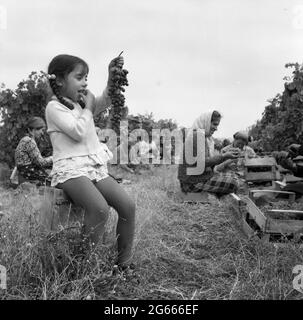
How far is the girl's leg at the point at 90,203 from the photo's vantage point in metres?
2.33

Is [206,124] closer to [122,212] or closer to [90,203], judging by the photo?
[122,212]

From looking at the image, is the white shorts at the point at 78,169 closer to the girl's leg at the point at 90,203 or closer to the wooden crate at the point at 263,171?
the girl's leg at the point at 90,203

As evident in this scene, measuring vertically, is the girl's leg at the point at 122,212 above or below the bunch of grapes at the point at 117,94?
below

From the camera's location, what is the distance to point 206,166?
17.7 ft

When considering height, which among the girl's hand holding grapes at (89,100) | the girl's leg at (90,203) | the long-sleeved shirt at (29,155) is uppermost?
the girl's hand holding grapes at (89,100)

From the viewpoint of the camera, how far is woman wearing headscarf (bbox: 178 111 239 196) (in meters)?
5.32

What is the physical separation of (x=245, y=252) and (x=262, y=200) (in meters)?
1.17

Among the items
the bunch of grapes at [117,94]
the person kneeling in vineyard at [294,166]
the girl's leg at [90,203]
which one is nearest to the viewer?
the girl's leg at [90,203]

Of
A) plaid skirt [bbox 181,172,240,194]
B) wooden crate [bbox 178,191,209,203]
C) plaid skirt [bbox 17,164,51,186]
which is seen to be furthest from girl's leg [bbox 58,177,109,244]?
plaid skirt [bbox 181,172,240,194]

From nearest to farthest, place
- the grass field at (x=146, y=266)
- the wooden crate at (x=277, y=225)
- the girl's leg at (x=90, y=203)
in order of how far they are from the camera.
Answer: the grass field at (x=146, y=266) < the girl's leg at (x=90, y=203) < the wooden crate at (x=277, y=225)

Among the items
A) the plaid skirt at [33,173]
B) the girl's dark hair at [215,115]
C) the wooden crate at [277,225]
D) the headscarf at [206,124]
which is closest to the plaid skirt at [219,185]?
the headscarf at [206,124]

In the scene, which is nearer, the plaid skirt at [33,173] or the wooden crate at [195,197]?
the plaid skirt at [33,173]
